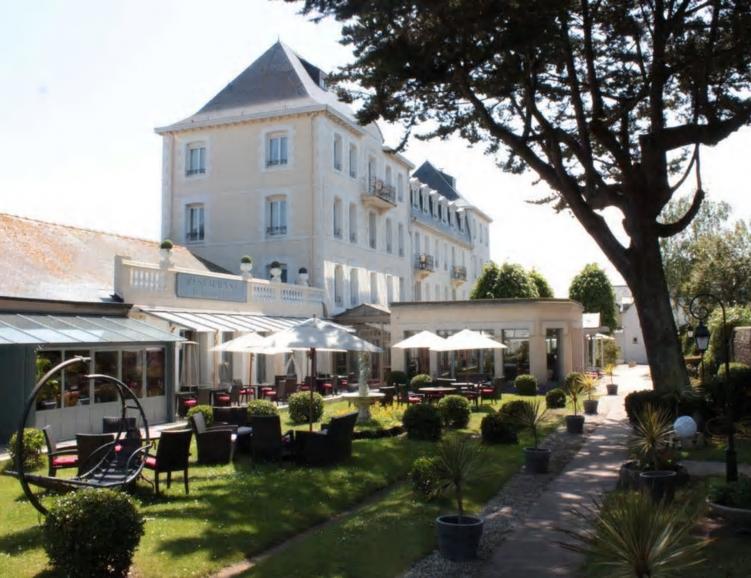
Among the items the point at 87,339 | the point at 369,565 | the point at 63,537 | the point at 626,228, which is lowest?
the point at 369,565

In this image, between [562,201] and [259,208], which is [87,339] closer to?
[562,201]

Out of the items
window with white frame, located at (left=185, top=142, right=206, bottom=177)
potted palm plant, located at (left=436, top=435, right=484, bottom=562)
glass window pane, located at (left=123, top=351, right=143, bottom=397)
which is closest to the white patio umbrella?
glass window pane, located at (left=123, top=351, right=143, bottom=397)

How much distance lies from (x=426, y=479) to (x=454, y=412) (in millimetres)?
7294

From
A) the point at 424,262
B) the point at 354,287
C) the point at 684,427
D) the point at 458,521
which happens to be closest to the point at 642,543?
the point at 458,521

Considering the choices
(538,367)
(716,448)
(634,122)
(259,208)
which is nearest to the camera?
(716,448)

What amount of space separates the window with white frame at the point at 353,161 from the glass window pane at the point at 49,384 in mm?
19813

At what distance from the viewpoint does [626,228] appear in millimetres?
15938

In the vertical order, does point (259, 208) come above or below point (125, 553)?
above

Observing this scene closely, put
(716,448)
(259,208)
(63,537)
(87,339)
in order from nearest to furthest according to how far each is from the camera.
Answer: (63,537)
(716,448)
(87,339)
(259,208)

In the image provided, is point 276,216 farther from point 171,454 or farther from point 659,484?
point 659,484

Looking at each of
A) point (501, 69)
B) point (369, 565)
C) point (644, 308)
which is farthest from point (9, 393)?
point (644, 308)

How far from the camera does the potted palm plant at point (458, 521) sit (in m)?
7.18

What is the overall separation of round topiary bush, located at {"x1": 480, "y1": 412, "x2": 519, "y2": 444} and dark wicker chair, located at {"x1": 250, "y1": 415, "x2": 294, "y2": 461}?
418 centimetres

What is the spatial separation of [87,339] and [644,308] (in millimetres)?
11753
